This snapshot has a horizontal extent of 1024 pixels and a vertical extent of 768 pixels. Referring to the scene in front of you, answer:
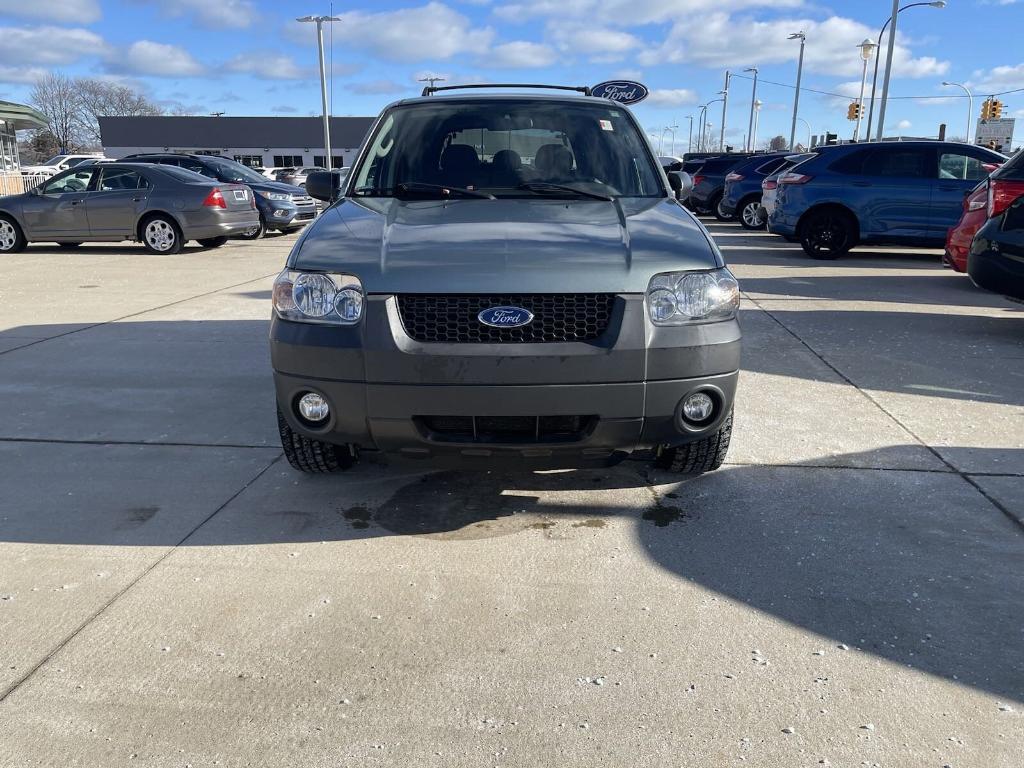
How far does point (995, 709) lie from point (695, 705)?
32.3 inches

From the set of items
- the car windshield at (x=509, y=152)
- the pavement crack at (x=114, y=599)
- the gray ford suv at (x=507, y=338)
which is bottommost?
the pavement crack at (x=114, y=599)

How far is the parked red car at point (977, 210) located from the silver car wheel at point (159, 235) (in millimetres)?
11381

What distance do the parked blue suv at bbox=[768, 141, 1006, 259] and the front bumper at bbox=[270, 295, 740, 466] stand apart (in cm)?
1019

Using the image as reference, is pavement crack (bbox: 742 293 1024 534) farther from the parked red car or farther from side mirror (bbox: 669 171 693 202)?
the parked red car

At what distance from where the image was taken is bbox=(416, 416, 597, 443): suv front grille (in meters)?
3.15

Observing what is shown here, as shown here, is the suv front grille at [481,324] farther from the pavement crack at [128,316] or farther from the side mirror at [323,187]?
the pavement crack at [128,316]

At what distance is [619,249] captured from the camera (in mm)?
3283

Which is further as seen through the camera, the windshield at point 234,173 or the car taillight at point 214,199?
the windshield at point 234,173

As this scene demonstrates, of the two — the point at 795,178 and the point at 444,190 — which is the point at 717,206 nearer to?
the point at 795,178

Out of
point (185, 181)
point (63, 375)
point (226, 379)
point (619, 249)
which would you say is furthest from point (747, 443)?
point (185, 181)

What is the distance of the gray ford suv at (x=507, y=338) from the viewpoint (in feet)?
10.1

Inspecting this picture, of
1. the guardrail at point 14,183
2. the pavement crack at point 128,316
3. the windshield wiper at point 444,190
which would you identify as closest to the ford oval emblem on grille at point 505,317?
the windshield wiper at point 444,190

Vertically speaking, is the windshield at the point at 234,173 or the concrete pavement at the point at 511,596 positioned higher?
the windshield at the point at 234,173

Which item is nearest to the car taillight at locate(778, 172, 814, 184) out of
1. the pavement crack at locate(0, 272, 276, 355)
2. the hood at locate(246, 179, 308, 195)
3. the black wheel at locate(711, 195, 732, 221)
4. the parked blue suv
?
the parked blue suv
